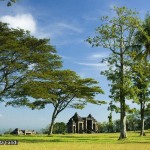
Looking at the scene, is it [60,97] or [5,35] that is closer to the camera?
[5,35]

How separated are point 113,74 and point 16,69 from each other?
1343cm

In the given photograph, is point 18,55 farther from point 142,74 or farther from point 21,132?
point 21,132

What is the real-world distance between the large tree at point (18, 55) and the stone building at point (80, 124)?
4080 cm

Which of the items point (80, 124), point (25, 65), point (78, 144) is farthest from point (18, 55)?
point (80, 124)

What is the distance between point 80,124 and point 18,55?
47.1 m

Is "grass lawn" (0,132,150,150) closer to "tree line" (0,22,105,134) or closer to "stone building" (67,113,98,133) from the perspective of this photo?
"tree line" (0,22,105,134)

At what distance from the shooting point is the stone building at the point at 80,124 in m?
93.6

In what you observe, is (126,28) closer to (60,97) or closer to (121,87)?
(121,87)

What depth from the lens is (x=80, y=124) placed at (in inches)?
3743

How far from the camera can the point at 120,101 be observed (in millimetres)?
46688

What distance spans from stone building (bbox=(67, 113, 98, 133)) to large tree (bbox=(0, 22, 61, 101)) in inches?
1606

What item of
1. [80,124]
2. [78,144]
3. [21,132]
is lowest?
[78,144]

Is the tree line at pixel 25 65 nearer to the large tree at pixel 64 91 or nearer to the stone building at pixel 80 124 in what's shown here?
the large tree at pixel 64 91

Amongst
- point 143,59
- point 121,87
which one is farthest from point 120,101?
point 143,59
